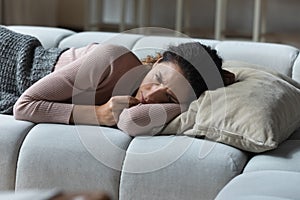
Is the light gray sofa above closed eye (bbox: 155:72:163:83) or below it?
below

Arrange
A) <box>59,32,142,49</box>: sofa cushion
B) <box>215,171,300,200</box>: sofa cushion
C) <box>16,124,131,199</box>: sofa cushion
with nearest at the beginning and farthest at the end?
<box>215,171,300,200</box>: sofa cushion
<box>16,124,131,199</box>: sofa cushion
<box>59,32,142,49</box>: sofa cushion

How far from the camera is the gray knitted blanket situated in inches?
82.9

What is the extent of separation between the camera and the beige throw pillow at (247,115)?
166 centimetres

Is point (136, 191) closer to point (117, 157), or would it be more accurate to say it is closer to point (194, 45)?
point (117, 157)

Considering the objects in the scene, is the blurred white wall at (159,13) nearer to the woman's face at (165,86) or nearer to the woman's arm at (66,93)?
the woman's arm at (66,93)

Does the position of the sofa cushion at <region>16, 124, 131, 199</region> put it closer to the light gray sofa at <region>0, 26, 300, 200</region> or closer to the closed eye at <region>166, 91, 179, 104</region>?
the light gray sofa at <region>0, 26, 300, 200</region>

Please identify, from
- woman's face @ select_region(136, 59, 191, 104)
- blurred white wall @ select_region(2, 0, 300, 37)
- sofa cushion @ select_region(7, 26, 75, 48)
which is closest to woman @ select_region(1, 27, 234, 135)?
woman's face @ select_region(136, 59, 191, 104)

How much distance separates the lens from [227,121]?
1694 mm

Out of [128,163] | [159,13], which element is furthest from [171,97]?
[159,13]

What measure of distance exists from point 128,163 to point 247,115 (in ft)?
1.26

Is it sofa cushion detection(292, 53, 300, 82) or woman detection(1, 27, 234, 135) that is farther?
sofa cushion detection(292, 53, 300, 82)

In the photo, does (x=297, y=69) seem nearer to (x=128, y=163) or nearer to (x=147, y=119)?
(x=147, y=119)

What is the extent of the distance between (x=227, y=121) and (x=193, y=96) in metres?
0.19

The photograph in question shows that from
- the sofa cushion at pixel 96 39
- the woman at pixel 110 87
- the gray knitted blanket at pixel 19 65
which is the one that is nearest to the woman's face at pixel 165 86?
the woman at pixel 110 87
